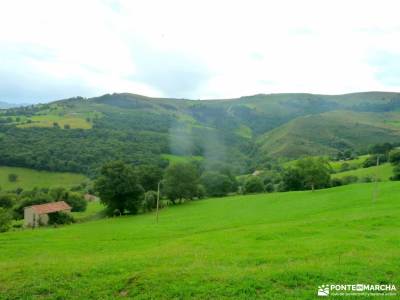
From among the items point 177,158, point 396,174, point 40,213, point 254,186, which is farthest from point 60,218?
point 177,158

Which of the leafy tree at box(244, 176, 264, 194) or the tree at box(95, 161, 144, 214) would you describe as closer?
the tree at box(95, 161, 144, 214)

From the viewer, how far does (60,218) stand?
76688 mm

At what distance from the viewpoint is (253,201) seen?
67688 millimetres

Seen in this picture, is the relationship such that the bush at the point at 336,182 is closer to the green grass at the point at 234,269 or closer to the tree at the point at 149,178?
the tree at the point at 149,178

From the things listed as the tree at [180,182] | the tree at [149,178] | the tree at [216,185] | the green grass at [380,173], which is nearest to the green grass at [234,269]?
the tree at [180,182]

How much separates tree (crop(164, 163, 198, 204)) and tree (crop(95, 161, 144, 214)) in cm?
837

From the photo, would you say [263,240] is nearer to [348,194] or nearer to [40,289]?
[40,289]

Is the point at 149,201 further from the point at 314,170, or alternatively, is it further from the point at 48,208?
the point at 314,170

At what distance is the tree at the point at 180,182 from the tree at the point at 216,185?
16.3 meters

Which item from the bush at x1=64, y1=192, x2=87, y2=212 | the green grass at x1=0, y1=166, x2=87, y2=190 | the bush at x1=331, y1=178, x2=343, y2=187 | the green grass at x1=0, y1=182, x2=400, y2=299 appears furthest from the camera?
the green grass at x1=0, y1=166, x2=87, y2=190

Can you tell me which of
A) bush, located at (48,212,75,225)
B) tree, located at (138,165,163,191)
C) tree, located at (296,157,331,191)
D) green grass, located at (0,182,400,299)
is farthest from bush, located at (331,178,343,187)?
green grass, located at (0,182,400,299)

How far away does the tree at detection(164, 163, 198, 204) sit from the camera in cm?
8162

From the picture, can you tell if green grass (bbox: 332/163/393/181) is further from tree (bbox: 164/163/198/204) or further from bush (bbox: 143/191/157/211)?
bush (bbox: 143/191/157/211)

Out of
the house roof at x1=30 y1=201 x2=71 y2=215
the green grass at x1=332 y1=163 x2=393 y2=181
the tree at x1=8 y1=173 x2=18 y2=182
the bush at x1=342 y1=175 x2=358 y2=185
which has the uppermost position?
the green grass at x1=332 y1=163 x2=393 y2=181
